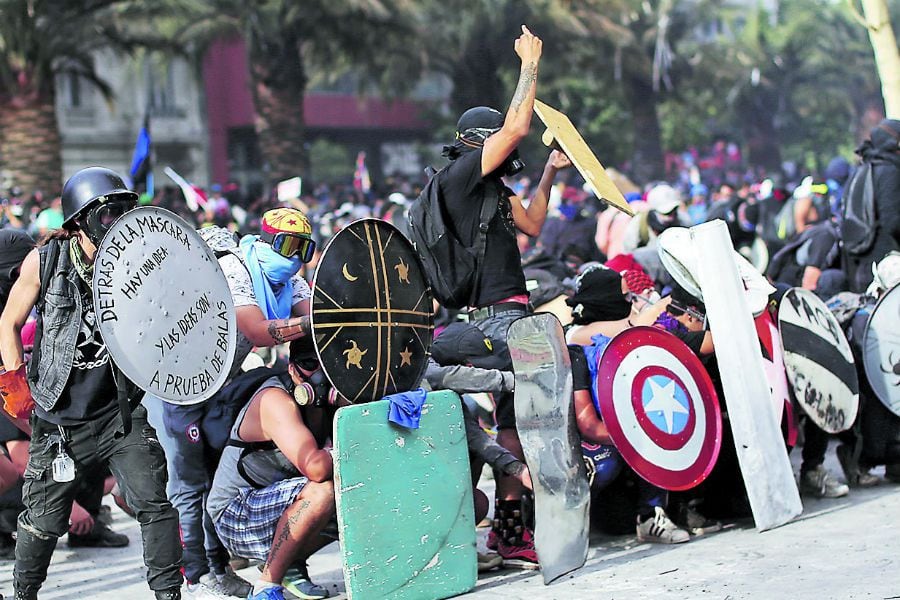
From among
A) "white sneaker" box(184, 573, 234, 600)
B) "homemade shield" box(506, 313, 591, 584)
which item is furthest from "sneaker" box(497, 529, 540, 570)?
"white sneaker" box(184, 573, 234, 600)

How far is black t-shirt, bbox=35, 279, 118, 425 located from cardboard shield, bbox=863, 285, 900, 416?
3780 millimetres

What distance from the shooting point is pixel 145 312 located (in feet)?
14.0

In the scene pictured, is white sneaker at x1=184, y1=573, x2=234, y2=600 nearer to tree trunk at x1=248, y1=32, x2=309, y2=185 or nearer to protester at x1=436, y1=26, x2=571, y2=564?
protester at x1=436, y1=26, x2=571, y2=564

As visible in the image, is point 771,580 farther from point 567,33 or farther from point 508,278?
point 567,33

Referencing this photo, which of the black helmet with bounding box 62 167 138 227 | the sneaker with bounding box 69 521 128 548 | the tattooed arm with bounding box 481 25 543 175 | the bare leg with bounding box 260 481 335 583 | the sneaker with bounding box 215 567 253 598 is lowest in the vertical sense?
the sneaker with bounding box 215 567 253 598

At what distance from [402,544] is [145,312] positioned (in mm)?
1230

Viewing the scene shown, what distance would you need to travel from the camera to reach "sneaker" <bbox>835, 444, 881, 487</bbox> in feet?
21.5

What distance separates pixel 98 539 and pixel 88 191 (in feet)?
8.26

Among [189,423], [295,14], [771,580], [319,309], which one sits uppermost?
[295,14]

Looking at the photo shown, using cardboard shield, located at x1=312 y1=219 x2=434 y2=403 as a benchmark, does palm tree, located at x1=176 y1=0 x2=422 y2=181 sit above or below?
above

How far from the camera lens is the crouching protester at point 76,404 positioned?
4.40 m

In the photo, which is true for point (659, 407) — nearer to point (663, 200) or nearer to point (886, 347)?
point (886, 347)

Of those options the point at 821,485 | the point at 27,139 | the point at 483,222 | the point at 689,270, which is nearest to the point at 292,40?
the point at 27,139

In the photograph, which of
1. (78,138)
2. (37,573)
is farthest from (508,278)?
(78,138)
